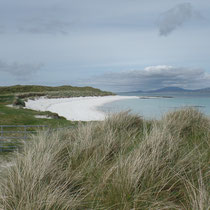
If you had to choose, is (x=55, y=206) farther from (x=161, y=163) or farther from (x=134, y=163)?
(x=161, y=163)

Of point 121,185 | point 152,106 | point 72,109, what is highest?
point 121,185

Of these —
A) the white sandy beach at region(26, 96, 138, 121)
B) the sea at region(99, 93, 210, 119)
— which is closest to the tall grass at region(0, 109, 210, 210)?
the sea at region(99, 93, 210, 119)

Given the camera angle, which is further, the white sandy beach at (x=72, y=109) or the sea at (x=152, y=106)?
the white sandy beach at (x=72, y=109)

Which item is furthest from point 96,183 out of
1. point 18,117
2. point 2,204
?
point 18,117

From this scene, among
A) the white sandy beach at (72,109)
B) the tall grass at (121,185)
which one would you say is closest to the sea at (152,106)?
the white sandy beach at (72,109)

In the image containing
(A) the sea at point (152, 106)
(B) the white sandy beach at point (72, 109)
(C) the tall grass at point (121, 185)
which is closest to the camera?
(C) the tall grass at point (121, 185)

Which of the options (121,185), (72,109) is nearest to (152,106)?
(72,109)

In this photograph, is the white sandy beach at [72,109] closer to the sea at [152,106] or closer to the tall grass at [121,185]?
the sea at [152,106]

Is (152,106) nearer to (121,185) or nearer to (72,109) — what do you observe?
(72,109)

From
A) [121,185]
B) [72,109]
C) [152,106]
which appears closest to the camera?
[121,185]

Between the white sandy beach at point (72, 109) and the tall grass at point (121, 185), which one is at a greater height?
the tall grass at point (121, 185)

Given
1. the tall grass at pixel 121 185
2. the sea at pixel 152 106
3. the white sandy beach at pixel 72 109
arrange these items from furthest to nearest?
the white sandy beach at pixel 72 109, the sea at pixel 152 106, the tall grass at pixel 121 185

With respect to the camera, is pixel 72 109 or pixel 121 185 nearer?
pixel 121 185

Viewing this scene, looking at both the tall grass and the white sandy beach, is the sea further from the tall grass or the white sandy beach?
the tall grass
